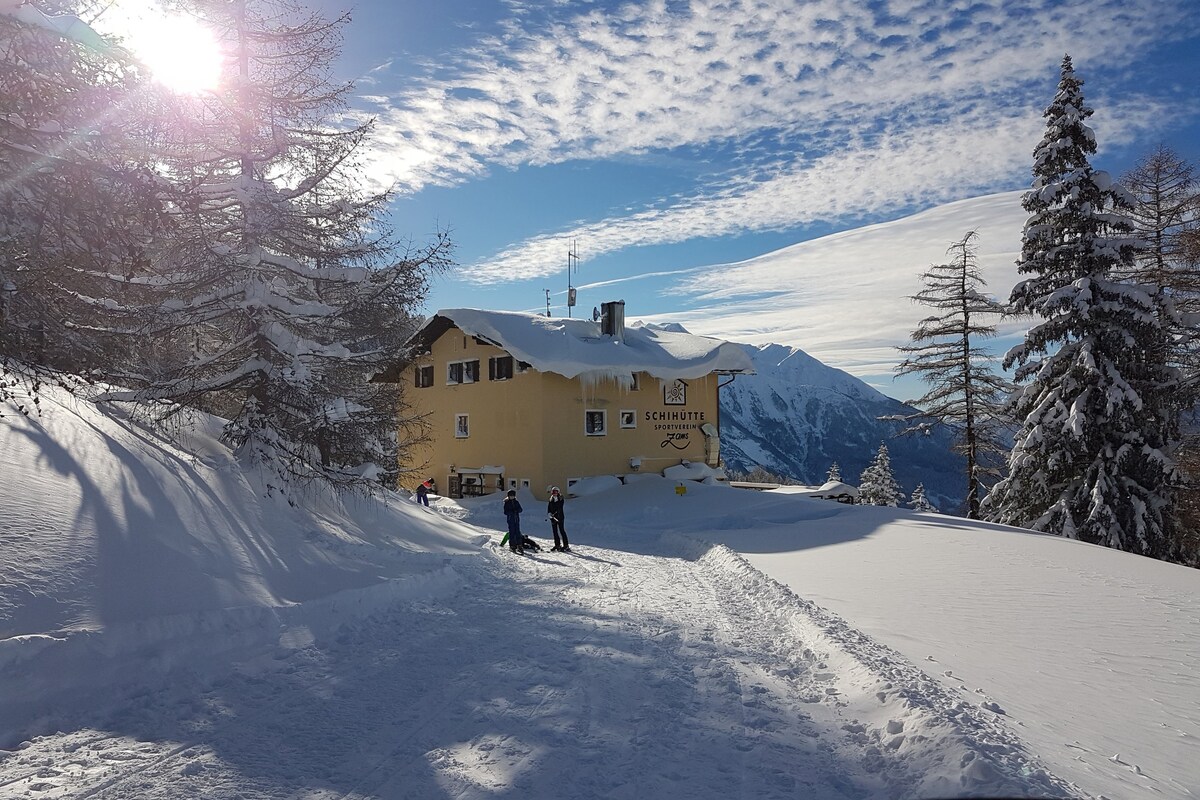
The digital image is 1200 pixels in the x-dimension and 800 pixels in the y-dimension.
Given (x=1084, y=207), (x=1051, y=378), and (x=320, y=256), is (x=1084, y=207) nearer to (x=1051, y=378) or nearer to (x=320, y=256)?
(x=1051, y=378)

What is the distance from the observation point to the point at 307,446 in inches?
453

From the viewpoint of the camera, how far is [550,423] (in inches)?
959

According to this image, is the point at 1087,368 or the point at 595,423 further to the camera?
the point at 595,423

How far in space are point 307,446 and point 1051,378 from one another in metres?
17.0

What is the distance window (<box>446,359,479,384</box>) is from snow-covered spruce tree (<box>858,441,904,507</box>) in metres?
25.2

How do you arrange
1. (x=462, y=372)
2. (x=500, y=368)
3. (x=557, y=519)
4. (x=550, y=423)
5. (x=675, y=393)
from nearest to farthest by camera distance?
(x=557, y=519), (x=550, y=423), (x=500, y=368), (x=675, y=393), (x=462, y=372)

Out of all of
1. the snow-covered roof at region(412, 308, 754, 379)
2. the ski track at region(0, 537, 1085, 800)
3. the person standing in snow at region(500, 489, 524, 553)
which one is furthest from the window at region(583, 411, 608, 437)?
the ski track at region(0, 537, 1085, 800)

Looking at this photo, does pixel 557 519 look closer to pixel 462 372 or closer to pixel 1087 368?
pixel 1087 368

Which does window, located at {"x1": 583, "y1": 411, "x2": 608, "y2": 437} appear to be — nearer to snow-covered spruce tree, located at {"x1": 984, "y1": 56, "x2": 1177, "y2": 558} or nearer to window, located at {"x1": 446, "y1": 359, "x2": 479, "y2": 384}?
window, located at {"x1": 446, "y1": 359, "x2": 479, "y2": 384}

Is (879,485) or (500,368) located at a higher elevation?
(500,368)

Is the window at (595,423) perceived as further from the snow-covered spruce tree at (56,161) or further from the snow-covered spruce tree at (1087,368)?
the snow-covered spruce tree at (56,161)

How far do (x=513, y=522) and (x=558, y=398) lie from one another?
10319 millimetres

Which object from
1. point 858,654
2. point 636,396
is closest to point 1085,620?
point 858,654

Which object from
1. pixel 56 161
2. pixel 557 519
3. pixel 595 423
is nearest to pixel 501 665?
pixel 56 161
